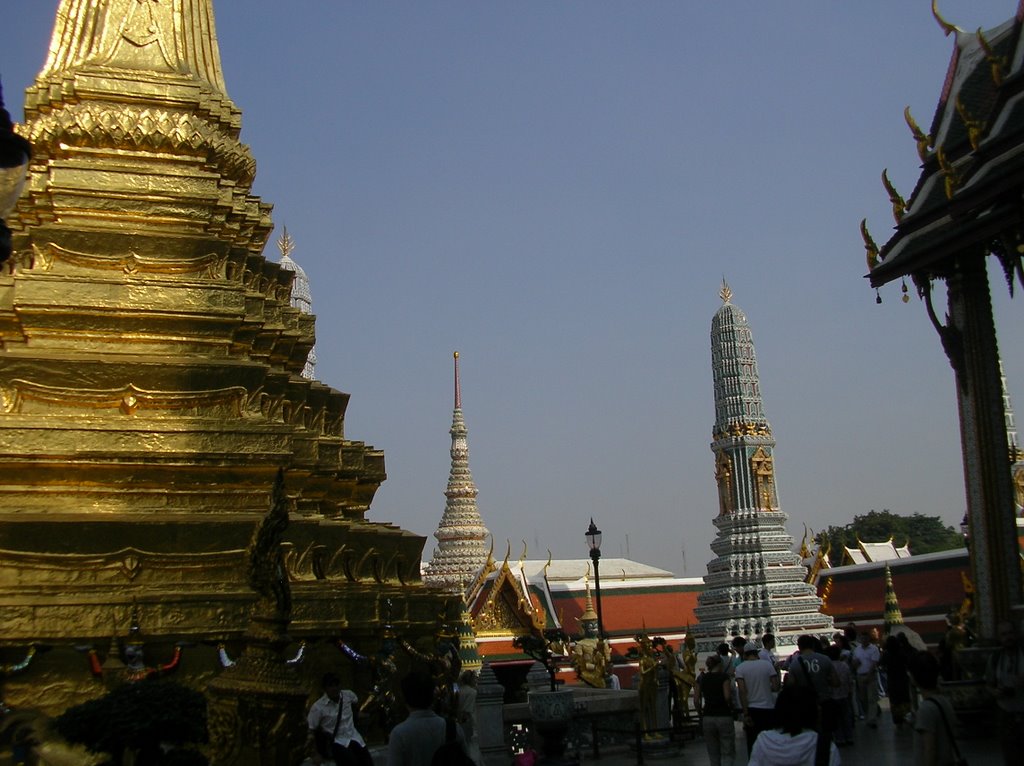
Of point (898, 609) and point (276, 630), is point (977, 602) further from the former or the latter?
point (898, 609)

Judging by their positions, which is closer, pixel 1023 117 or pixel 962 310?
pixel 1023 117

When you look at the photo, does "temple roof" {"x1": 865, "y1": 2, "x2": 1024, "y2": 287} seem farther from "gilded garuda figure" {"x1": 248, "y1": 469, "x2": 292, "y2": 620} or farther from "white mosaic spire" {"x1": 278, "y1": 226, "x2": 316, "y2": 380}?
"white mosaic spire" {"x1": 278, "y1": 226, "x2": 316, "y2": 380}

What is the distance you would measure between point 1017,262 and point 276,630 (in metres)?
8.06

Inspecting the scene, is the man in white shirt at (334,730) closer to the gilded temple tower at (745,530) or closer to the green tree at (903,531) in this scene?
the gilded temple tower at (745,530)

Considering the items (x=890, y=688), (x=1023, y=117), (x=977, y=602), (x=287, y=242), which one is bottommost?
(x=890, y=688)

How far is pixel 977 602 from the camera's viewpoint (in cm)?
1050

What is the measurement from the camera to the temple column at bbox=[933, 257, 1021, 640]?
33.7 ft

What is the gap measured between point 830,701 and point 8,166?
748cm

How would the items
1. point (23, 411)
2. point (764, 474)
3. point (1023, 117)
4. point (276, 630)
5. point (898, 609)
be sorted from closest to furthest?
point (276, 630)
point (1023, 117)
point (23, 411)
point (898, 609)
point (764, 474)

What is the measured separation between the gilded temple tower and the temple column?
52.5 feet

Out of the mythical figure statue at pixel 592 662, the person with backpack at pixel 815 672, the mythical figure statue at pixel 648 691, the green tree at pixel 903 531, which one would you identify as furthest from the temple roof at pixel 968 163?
the green tree at pixel 903 531

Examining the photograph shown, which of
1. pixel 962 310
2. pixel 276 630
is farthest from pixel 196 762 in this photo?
pixel 962 310

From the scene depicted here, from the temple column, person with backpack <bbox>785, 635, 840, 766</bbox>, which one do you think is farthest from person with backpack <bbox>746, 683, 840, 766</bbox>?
the temple column

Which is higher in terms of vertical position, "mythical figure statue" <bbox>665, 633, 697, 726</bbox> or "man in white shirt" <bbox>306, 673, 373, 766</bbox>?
"man in white shirt" <bbox>306, 673, 373, 766</bbox>
